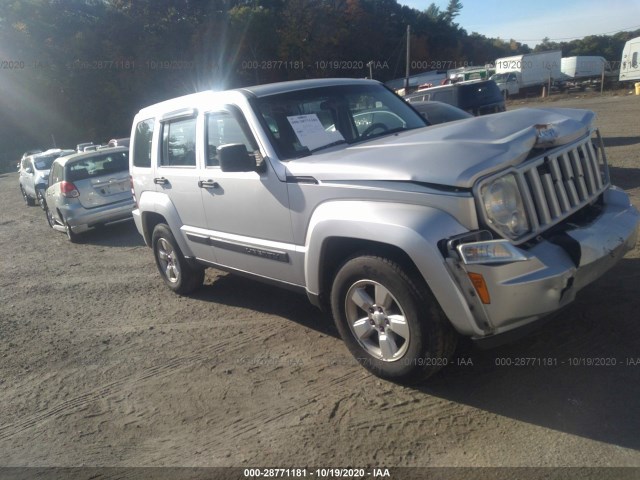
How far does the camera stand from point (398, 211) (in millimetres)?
3406

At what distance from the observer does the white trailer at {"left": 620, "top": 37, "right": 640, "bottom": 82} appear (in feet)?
106

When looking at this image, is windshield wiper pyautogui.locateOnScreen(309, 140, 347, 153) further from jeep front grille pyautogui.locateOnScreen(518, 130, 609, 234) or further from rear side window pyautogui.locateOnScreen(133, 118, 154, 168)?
rear side window pyautogui.locateOnScreen(133, 118, 154, 168)

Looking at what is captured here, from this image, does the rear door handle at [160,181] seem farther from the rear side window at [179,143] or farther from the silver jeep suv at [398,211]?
the silver jeep suv at [398,211]

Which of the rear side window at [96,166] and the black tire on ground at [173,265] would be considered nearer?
the black tire on ground at [173,265]

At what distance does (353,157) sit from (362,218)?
1.75ft

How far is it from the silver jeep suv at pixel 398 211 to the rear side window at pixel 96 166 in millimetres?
5689

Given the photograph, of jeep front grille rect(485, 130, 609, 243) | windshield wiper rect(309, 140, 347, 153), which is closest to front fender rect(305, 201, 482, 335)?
jeep front grille rect(485, 130, 609, 243)

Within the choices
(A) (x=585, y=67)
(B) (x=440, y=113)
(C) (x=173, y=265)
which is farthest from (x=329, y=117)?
(A) (x=585, y=67)

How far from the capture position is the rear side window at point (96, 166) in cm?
1031

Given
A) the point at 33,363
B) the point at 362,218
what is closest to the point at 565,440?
the point at 362,218

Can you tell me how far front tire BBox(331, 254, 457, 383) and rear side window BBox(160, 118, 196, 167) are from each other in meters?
2.27

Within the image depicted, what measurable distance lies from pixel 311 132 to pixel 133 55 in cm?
4829

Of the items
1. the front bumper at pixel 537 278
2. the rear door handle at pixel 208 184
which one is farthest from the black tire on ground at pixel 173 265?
the front bumper at pixel 537 278

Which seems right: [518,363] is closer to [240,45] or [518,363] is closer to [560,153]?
[560,153]
